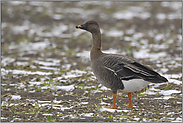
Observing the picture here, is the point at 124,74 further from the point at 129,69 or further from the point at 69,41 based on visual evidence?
the point at 69,41

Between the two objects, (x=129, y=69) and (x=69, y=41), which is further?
(x=69, y=41)

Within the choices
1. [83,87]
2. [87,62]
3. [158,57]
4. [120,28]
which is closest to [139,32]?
[120,28]

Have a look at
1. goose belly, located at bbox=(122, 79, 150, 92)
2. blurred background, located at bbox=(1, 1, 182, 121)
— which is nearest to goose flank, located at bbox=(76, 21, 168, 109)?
goose belly, located at bbox=(122, 79, 150, 92)

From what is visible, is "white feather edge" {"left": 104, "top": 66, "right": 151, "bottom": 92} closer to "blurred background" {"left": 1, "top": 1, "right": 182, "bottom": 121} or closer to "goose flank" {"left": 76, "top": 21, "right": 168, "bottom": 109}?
"goose flank" {"left": 76, "top": 21, "right": 168, "bottom": 109}

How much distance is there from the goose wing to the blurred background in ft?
6.34

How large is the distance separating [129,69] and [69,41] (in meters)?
8.04

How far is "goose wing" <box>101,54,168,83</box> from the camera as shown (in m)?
6.46

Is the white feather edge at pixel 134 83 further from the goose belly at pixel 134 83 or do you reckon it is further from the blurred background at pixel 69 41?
the blurred background at pixel 69 41

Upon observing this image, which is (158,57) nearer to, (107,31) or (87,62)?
(87,62)

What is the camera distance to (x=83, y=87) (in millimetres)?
8445

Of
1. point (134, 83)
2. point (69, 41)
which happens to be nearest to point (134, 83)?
point (134, 83)

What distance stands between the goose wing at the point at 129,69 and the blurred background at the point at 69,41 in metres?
1.93

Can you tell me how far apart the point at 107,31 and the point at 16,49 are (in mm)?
5416

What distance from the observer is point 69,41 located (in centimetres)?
1427
